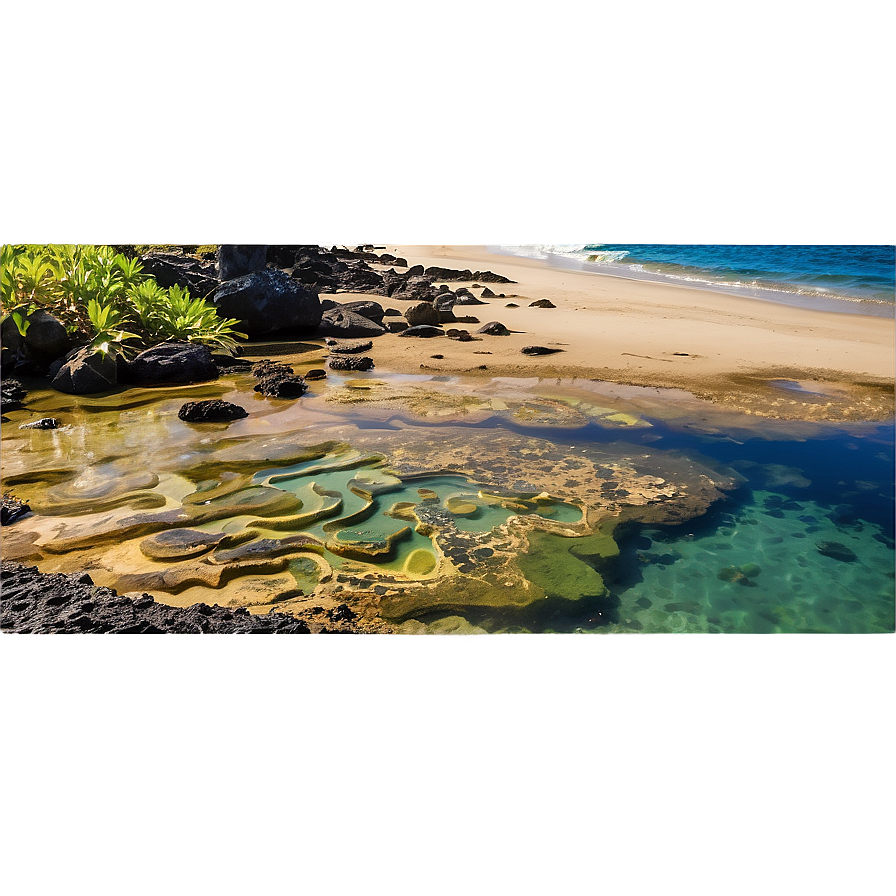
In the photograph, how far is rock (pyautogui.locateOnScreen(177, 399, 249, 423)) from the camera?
2.19 m

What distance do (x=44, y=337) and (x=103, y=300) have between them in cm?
24

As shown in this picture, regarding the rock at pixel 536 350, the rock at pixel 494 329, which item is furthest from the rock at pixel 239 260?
the rock at pixel 536 350

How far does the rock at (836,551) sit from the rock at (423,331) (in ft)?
4.63

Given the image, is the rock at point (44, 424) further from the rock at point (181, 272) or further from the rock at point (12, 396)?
the rock at point (181, 272)

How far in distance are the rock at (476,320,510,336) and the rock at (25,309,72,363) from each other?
1481mm

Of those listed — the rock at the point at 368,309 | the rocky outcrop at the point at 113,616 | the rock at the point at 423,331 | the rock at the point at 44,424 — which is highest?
the rock at the point at 368,309

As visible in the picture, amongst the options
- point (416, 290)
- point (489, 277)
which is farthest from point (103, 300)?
point (489, 277)

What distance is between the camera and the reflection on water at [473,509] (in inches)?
66.1

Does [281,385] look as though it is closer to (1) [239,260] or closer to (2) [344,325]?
(2) [344,325]
